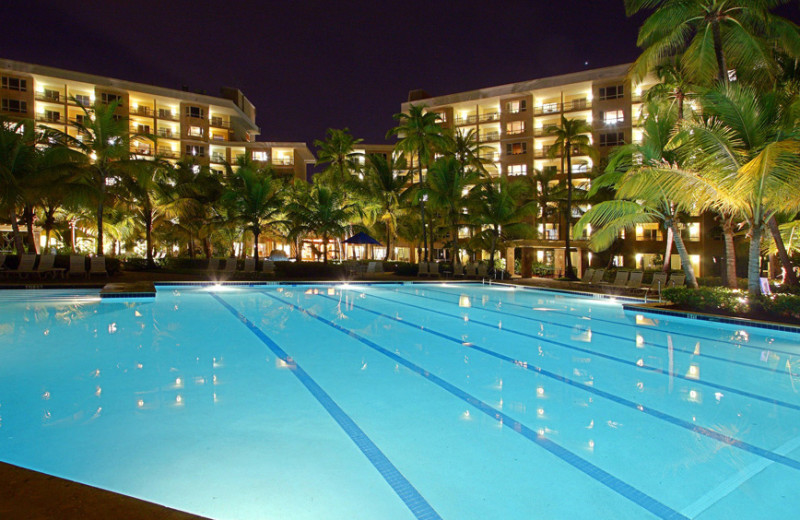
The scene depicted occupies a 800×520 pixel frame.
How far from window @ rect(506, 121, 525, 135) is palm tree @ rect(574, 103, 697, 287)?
27.3 metres

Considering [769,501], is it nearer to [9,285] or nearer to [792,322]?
[792,322]

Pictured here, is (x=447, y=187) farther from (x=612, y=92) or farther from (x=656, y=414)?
(x=656, y=414)

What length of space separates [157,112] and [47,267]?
33.8 m

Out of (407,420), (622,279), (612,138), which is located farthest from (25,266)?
(612,138)

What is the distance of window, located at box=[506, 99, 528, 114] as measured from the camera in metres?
41.5

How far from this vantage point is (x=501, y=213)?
26.0 meters

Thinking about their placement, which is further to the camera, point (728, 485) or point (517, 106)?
point (517, 106)

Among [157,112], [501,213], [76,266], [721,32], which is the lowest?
[76,266]

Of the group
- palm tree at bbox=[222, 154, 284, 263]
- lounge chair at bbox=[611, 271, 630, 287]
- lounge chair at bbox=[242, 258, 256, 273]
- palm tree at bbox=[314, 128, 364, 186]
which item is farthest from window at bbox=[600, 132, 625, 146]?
lounge chair at bbox=[242, 258, 256, 273]

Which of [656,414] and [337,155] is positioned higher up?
[337,155]

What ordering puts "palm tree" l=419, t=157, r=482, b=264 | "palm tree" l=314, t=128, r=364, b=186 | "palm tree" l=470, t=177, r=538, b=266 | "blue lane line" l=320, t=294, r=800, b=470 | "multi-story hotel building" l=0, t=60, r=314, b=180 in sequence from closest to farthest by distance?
"blue lane line" l=320, t=294, r=800, b=470 < "palm tree" l=419, t=157, r=482, b=264 < "palm tree" l=470, t=177, r=538, b=266 < "palm tree" l=314, t=128, r=364, b=186 < "multi-story hotel building" l=0, t=60, r=314, b=180

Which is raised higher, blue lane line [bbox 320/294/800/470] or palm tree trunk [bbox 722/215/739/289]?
palm tree trunk [bbox 722/215/739/289]

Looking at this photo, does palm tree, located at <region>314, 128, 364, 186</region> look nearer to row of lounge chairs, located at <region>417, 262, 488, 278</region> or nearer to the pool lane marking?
row of lounge chairs, located at <region>417, 262, 488, 278</region>

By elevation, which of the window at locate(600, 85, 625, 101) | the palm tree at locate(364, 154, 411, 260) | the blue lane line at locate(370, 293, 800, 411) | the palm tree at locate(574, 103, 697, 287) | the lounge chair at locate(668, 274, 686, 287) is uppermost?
the window at locate(600, 85, 625, 101)
